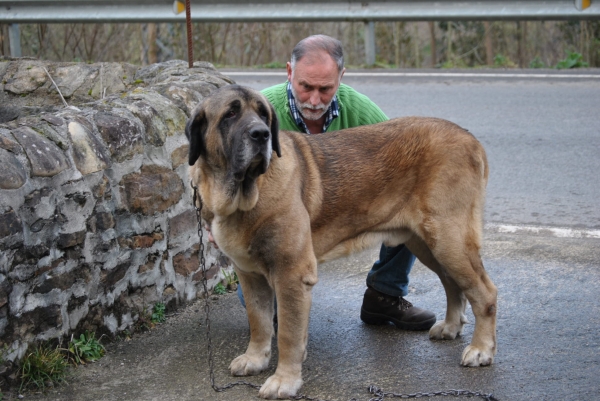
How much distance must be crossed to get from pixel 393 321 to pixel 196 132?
1851mm

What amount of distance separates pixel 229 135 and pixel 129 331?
61.6 inches

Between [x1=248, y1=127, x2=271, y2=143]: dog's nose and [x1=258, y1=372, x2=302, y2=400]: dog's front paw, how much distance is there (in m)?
1.22

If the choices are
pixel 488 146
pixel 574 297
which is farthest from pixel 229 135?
pixel 488 146

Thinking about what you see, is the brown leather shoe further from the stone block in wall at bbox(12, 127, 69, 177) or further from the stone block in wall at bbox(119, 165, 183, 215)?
the stone block in wall at bbox(12, 127, 69, 177)

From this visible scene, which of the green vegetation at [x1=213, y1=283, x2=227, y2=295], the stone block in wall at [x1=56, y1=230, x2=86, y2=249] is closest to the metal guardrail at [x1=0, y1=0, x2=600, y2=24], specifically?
the green vegetation at [x1=213, y1=283, x2=227, y2=295]

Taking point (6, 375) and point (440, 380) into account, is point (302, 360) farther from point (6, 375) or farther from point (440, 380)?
point (6, 375)

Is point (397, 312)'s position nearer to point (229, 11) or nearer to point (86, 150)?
point (86, 150)

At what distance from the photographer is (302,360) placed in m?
4.08

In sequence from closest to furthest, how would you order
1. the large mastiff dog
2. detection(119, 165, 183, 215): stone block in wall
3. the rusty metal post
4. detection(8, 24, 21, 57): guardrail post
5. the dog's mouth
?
the dog's mouth → the large mastiff dog → detection(119, 165, 183, 215): stone block in wall → the rusty metal post → detection(8, 24, 21, 57): guardrail post

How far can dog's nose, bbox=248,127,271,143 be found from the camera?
3645mm

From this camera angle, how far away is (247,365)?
421 cm

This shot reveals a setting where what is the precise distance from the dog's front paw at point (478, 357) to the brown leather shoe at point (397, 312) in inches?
22.7

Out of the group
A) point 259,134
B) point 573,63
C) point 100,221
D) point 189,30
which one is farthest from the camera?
point 573,63

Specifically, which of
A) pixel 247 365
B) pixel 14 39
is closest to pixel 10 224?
pixel 247 365
